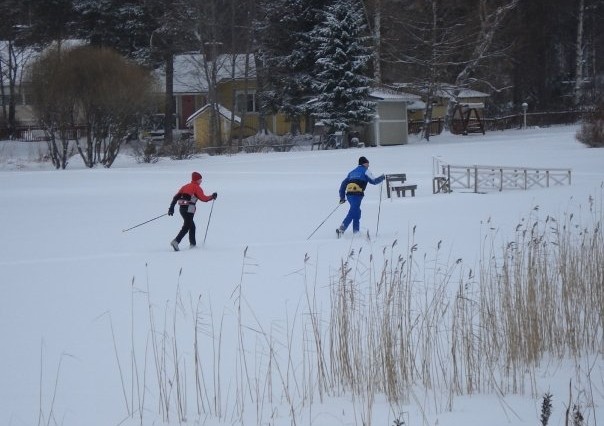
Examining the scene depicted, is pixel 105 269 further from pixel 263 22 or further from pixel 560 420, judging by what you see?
pixel 263 22

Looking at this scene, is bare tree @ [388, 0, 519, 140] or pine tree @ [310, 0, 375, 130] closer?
pine tree @ [310, 0, 375, 130]

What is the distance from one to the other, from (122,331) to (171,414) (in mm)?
3112

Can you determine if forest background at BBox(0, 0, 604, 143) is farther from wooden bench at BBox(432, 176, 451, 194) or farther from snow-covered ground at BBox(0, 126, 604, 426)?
wooden bench at BBox(432, 176, 451, 194)

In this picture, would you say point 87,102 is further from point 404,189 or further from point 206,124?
point 404,189

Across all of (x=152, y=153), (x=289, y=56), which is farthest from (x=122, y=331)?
(x=289, y=56)

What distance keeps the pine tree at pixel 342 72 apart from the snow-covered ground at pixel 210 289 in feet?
45.3

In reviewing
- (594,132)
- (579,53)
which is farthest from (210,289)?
(579,53)

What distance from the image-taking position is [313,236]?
17203 millimetres

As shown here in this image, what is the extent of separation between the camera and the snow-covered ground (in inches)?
271

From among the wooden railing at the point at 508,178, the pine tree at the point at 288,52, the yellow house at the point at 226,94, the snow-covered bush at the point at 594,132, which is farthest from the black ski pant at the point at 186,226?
the yellow house at the point at 226,94

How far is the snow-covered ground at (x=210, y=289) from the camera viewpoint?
6883 millimetres

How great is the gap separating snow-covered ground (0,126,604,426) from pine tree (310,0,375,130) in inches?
544

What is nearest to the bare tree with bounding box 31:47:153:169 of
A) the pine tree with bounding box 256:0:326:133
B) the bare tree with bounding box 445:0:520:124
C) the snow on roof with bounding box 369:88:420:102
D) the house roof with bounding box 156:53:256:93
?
the pine tree with bounding box 256:0:326:133

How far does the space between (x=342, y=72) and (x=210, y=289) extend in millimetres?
35933
